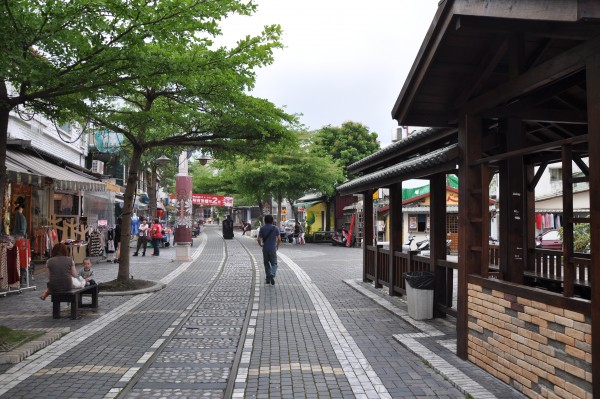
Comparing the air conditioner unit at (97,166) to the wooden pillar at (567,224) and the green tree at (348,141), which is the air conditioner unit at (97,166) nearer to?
the green tree at (348,141)

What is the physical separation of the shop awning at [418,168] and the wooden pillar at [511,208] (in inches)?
Result: 27.3

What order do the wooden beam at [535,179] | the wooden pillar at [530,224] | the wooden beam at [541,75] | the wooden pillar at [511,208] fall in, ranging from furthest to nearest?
the wooden pillar at [530,224] < the wooden beam at [535,179] < the wooden pillar at [511,208] < the wooden beam at [541,75]

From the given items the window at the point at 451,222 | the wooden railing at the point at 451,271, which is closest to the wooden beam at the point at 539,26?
the wooden railing at the point at 451,271

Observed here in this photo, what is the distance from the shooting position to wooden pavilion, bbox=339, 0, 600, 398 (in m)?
4.42

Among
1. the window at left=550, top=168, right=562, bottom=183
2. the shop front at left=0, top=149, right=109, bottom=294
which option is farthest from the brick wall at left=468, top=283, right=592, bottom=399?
the window at left=550, top=168, right=562, bottom=183

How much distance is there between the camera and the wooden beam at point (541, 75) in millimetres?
4551

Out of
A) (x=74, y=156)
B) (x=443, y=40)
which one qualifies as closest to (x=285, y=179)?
(x=74, y=156)

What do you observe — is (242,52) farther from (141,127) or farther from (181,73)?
(141,127)

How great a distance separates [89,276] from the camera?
10.3 meters

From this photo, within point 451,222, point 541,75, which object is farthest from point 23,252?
point 451,222

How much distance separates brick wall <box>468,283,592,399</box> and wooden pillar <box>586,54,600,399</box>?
131mm

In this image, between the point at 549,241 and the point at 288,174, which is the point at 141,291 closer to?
the point at 549,241

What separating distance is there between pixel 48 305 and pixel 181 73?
18.6 ft

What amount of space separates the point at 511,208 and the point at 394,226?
4858 mm
